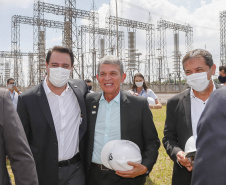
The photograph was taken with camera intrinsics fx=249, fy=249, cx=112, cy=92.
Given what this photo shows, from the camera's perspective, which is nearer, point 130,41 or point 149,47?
point 130,41

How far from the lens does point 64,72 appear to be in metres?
3.16

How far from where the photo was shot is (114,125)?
2.91 meters

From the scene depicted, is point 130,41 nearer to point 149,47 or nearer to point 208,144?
point 149,47

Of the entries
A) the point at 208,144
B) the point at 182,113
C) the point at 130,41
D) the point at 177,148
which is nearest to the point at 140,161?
the point at 177,148

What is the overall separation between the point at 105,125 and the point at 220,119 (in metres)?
1.88

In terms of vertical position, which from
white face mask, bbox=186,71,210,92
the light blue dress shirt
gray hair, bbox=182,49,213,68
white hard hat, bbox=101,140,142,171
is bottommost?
white hard hat, bbox=101,140,142,171

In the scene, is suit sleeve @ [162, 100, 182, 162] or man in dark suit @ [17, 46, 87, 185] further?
suit sleeve @ [162, 100, 182, 162]

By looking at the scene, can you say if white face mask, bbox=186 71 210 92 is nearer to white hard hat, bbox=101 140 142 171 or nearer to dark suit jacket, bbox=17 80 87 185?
white hard hat, bbox=101 140 142 171

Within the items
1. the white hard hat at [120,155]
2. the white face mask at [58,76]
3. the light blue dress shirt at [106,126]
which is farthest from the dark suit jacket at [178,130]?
the white face mask at [58,76]

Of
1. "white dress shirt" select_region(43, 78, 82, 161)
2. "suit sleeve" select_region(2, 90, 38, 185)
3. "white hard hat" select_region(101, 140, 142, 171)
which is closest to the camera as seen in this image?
"suit sleeve" select_region(2, 90, 38, 185)

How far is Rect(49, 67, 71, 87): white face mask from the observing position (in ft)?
10.1

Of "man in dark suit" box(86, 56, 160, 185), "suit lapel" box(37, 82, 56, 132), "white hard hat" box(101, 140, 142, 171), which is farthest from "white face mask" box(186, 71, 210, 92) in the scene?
"suit lapel" box(37, 82, 56, 132)

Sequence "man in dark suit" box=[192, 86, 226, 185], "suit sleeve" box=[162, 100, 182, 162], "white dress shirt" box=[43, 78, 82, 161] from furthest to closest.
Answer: "suit sleeve" box=[162, 100, 182, 162], "white dress shirt" box=[43, 78, 82, 161], "man in dark suit" box=[192, 86, 226, 185]

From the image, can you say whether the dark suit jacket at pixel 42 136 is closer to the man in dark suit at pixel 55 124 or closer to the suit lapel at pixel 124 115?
the man in dark suit at pixel 55 124
